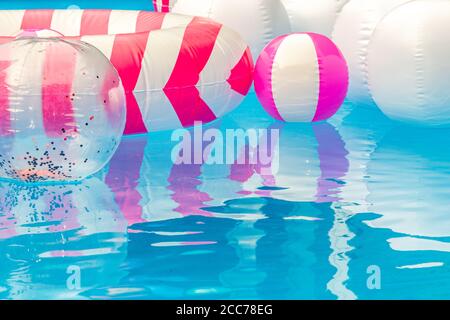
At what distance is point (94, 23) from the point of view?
459cm

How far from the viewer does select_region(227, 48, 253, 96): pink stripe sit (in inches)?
153

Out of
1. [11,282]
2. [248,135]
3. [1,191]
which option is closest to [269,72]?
[248,135]

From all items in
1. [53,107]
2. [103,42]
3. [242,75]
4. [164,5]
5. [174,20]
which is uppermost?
[164,5]

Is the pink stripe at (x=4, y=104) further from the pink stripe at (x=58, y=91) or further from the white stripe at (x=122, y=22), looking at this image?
the white stripe at (x=122, y=22)

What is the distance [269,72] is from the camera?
3895 mm

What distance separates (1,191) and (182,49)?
3.58 ft

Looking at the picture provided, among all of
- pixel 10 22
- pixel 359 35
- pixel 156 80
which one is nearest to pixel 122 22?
pixel 10 22

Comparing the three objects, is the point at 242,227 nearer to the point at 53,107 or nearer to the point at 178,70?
the point at 53,107

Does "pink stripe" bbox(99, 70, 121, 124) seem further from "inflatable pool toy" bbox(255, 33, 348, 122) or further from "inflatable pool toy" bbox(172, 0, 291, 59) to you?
"inflatable pool toy" bbox(172, 0, 291, 59)

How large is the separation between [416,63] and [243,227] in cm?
145

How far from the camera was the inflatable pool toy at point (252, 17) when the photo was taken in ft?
14.6

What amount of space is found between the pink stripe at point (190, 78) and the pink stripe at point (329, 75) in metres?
0.49

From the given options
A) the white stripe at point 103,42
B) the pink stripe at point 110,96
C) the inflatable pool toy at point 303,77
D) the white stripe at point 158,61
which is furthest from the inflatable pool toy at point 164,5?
the pink stripe at point 110,96
